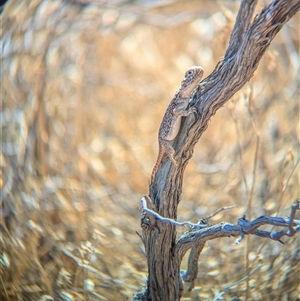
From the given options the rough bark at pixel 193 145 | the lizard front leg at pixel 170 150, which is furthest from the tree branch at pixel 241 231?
the lizard front leg at pixel 170 150

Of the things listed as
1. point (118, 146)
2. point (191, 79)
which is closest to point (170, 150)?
point (191, 79)

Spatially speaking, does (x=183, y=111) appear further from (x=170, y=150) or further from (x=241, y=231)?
(x=241, y=231)

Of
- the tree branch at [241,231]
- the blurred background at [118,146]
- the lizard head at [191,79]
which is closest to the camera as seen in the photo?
the tree branch at [241,231]

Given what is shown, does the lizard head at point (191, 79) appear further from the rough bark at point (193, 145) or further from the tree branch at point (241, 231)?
the tree branch at point (241, 231)

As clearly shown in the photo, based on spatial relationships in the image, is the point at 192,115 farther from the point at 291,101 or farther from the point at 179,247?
the point at 291,101

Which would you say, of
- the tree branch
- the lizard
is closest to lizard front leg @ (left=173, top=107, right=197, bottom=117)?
the lizard

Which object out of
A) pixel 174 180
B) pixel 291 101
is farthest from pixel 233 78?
pixel 291 101

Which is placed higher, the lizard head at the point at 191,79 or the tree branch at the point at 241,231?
the lizard head at the point at 191,79
